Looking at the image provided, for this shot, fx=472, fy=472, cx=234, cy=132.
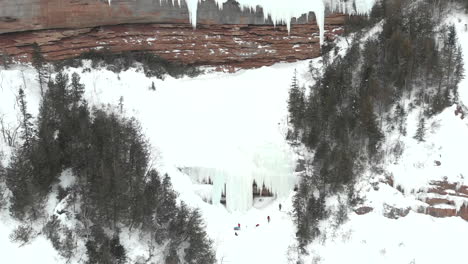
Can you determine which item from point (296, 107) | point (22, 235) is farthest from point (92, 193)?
point (296, 107)

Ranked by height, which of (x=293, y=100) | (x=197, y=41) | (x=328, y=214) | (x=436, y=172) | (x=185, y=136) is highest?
(x=197, y=41)

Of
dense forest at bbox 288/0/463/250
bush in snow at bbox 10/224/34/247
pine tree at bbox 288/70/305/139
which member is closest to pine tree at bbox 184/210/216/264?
dense forest at bbox 288/0/463/250

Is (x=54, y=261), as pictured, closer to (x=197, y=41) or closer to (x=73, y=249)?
(x=73, y=249)

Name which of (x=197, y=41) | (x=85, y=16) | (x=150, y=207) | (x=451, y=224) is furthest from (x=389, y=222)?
(x=85, y=16)

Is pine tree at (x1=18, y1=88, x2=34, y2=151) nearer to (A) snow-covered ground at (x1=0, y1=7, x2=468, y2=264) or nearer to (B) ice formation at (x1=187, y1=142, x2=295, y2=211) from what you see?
(A) snow-covered ground at (x1=0, y1=7, x2=468, y2=264)

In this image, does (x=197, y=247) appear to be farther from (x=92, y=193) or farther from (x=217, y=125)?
(x=217, y=125)

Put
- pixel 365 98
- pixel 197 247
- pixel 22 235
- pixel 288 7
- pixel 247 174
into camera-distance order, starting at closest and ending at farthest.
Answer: pixel 22 235, pixel 197 247, pixel 247 174, pixel 365 98, pixel 288 7

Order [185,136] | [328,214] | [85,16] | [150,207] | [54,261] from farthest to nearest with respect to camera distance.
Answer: [85,16] < [185,136] < [328,214] < [150,207] < [54,261]
